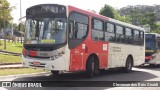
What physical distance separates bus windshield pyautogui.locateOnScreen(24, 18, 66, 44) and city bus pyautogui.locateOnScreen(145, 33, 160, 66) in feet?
45.5

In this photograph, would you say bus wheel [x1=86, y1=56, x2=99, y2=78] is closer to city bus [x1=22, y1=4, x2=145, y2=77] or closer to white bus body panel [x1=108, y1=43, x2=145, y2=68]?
city bus [x1=22, y1=4, x2=145, y2=77]

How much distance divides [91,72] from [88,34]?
6.17 feet

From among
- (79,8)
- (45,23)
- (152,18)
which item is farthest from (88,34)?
(152,18)

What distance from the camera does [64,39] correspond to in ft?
43.1

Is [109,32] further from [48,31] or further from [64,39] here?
[48,31]

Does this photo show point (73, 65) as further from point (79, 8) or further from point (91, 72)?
point (79, 8)

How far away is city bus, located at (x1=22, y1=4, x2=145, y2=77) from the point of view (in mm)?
13016

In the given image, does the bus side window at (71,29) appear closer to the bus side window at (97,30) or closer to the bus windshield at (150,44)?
the bus side window at (97,30)

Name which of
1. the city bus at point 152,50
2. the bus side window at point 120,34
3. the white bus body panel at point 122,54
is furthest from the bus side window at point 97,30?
the city bus at point 152,50

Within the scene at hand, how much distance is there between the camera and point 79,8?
14391 millimetres

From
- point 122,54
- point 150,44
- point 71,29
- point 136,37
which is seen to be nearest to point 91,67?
point 71,29

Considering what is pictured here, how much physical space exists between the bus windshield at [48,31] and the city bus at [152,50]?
45.5ft

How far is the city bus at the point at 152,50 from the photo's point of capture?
83.1 ft

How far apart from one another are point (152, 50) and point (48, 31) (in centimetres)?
1461
